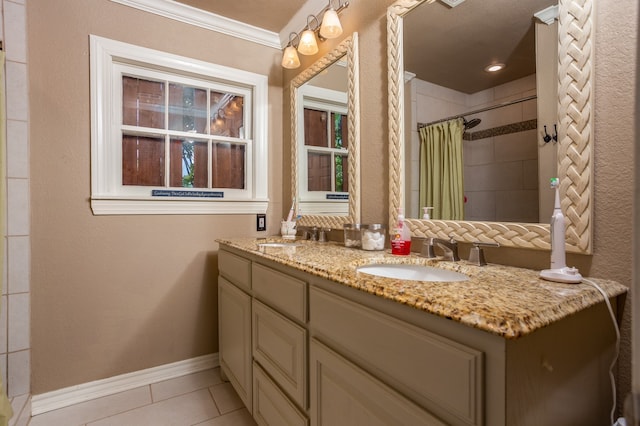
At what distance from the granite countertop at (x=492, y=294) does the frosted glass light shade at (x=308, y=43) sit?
132 cm

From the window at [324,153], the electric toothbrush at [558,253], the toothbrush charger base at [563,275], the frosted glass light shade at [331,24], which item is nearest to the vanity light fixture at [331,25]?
the frosted glass light shade at [331,24]

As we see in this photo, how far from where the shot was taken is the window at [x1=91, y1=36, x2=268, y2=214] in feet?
5.75

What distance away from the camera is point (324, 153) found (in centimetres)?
191

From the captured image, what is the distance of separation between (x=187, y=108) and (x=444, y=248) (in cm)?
179

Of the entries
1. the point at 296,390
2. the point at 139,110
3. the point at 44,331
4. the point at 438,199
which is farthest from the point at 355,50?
the point at 44,331

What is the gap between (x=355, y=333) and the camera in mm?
811

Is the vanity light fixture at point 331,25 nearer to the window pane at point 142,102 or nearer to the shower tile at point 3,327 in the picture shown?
the window pane at point 142,102

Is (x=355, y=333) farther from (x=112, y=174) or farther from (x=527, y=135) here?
(x=112, y=174)

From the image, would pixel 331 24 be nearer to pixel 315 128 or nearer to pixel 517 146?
pixel 315 128

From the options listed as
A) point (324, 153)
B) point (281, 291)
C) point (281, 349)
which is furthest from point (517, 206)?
point (324, 153)

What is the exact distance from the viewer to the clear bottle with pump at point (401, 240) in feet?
4.11

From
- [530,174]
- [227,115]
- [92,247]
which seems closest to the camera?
[530,174]

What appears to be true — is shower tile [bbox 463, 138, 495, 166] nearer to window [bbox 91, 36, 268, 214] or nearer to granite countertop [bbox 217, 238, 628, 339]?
granite countertop [bbox 217, 238, 628, 339]

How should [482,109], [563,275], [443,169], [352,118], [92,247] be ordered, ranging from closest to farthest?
[563,275] < [482,109] < [443,169] < [352,118] < [92,247]
